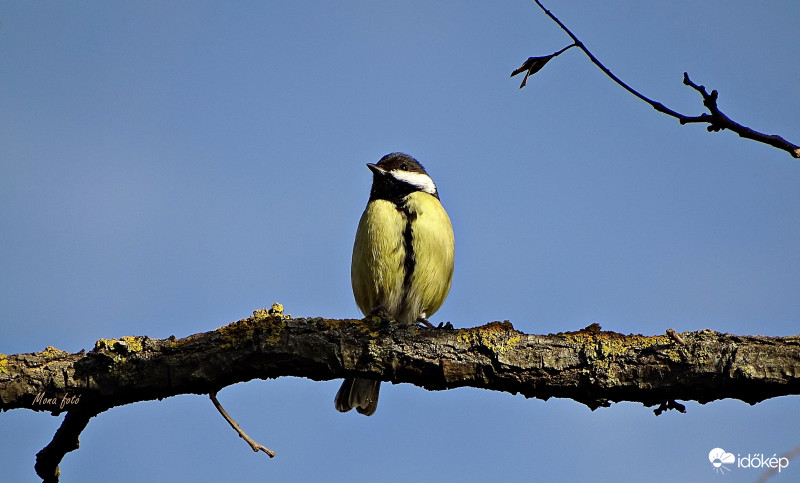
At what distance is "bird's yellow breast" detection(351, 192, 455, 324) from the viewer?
6.17 m

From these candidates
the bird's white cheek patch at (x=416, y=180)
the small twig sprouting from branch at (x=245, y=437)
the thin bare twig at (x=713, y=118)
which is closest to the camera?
the thin bare twig at (x=713, y=118)

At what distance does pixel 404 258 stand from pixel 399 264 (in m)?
0.07

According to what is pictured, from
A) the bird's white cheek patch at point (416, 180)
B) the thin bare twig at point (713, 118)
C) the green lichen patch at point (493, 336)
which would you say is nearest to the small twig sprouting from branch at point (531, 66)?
the thin bare twig at point (713, 118)

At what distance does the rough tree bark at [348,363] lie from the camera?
3.72m

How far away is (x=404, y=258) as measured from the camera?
6.18m

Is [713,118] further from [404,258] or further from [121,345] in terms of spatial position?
[404,258]

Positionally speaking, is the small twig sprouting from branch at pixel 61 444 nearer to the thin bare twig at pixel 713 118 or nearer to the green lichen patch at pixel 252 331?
the green lichen patch at pixel 252 331

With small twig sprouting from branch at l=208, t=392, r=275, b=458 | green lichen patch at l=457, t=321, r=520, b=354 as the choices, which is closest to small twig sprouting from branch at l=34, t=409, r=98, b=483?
small twig sprouting from branch at l=208, t=392, r=275, b=458

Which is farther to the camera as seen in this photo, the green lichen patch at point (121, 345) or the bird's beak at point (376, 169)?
the bird's beak at point (376, 169)

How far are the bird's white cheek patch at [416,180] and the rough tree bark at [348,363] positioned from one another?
3250mm

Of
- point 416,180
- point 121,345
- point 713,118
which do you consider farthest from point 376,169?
point 713,118

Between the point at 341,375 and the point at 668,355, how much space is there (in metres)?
1.68

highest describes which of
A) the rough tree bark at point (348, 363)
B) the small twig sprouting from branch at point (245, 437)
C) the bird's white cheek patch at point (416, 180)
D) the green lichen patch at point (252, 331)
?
the bird's white cheek patch at point (416, 180)

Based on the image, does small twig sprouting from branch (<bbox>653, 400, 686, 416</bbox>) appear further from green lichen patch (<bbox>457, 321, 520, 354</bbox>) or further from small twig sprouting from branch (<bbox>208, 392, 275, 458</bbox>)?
small twig sprouting from branch (<bbox>208, 392, 275, 458</bbox>)
